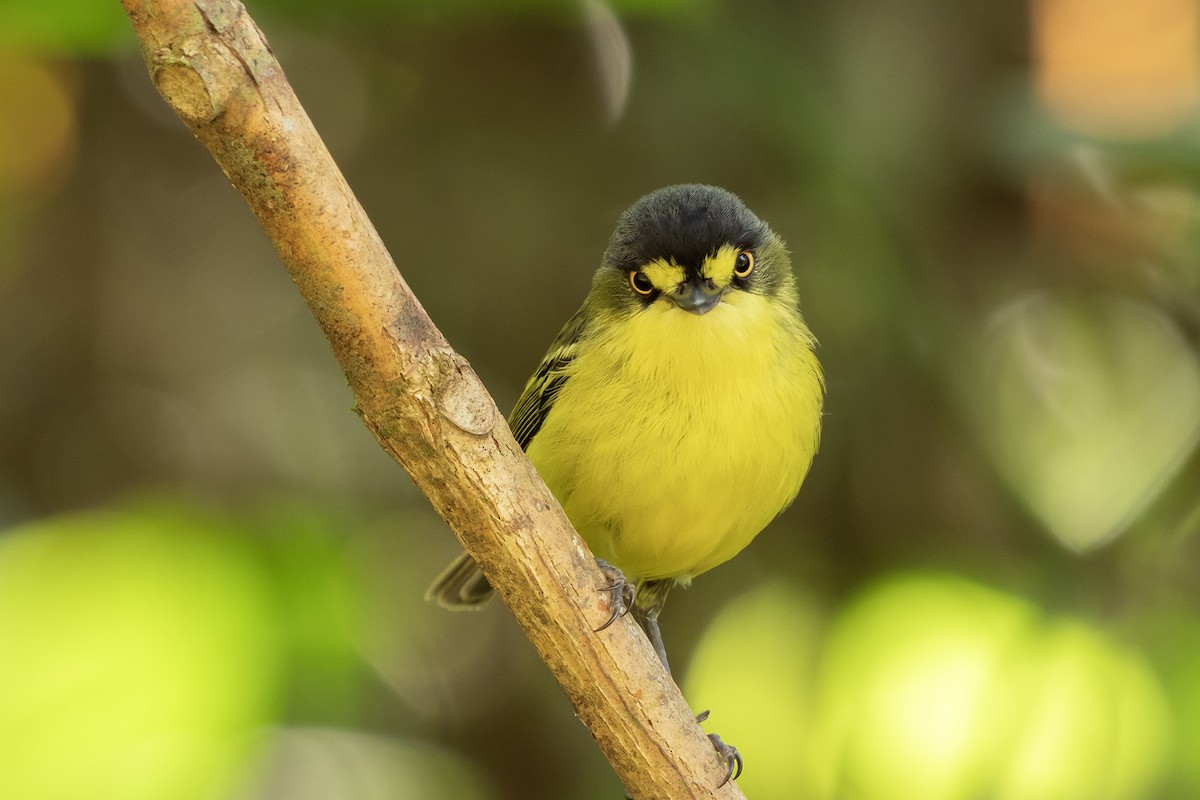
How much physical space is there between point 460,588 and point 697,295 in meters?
1.41

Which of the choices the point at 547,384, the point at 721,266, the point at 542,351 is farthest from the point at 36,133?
the point at 721,266

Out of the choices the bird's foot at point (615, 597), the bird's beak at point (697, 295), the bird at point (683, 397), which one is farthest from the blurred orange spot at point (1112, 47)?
the bird's foot at point (615, 597)

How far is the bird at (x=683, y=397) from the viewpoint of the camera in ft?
10.6

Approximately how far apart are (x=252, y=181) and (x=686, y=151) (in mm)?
3511

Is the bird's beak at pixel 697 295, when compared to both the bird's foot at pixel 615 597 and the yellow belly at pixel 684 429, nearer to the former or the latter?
the yellow belly at pixel 684 429

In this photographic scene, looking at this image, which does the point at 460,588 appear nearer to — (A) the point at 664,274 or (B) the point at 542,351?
(A) the point at 664,274

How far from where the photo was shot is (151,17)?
1.90m

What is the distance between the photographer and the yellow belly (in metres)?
3.21

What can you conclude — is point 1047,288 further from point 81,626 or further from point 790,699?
point 81,626

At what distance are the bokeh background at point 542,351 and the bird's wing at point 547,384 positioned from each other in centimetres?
85

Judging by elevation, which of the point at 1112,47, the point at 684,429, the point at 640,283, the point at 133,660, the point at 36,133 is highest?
the point at 1112,47

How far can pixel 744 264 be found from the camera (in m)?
3.41

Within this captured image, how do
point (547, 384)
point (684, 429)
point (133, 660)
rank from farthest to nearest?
point (133, 660)
point (547, 384)
point (684, 429)

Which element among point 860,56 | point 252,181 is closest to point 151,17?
point 252,181
